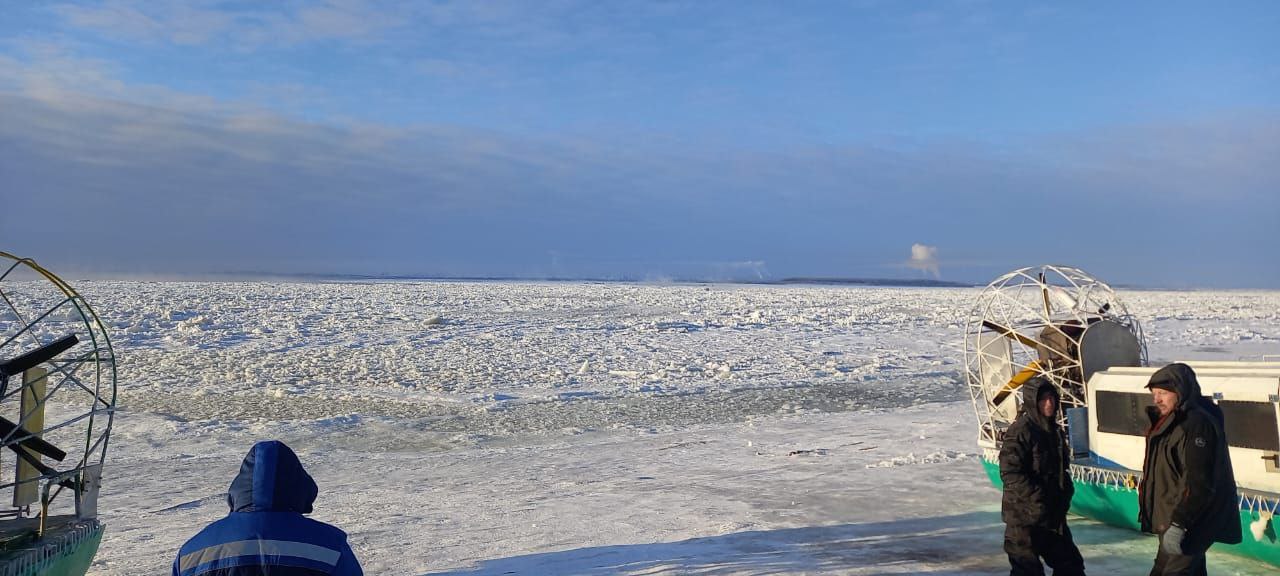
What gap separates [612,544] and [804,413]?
250 inches

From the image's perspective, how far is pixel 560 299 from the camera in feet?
115

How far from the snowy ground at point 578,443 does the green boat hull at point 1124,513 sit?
10 cm

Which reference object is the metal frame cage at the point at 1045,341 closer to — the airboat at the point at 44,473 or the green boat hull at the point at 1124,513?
the green boat hull at the point at 1124,513

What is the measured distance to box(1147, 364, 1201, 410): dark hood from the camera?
12.3 feet

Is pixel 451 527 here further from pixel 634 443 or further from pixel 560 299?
pixel 560 299

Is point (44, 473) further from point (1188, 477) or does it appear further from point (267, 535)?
point (1188, 477)

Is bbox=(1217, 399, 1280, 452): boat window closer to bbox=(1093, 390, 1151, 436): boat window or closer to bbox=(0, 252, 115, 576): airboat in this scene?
bbox=(1093, 390, 1151, 436): boat window

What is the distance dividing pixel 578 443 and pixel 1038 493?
6.00 metres

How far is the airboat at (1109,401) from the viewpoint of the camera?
513cm

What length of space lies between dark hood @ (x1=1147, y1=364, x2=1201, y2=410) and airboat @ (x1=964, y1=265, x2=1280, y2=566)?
61 cm

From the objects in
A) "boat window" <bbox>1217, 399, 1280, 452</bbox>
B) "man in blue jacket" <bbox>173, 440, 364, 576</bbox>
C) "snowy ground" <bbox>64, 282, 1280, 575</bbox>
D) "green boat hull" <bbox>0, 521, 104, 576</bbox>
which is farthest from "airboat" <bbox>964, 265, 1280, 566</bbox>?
"green boat hull" <bbox>0, 521, 104, 576</bbox>

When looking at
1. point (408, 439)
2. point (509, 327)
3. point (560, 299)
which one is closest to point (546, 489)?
point (408, 439)

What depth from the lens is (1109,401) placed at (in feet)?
20.0

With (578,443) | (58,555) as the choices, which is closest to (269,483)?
(58,555)
